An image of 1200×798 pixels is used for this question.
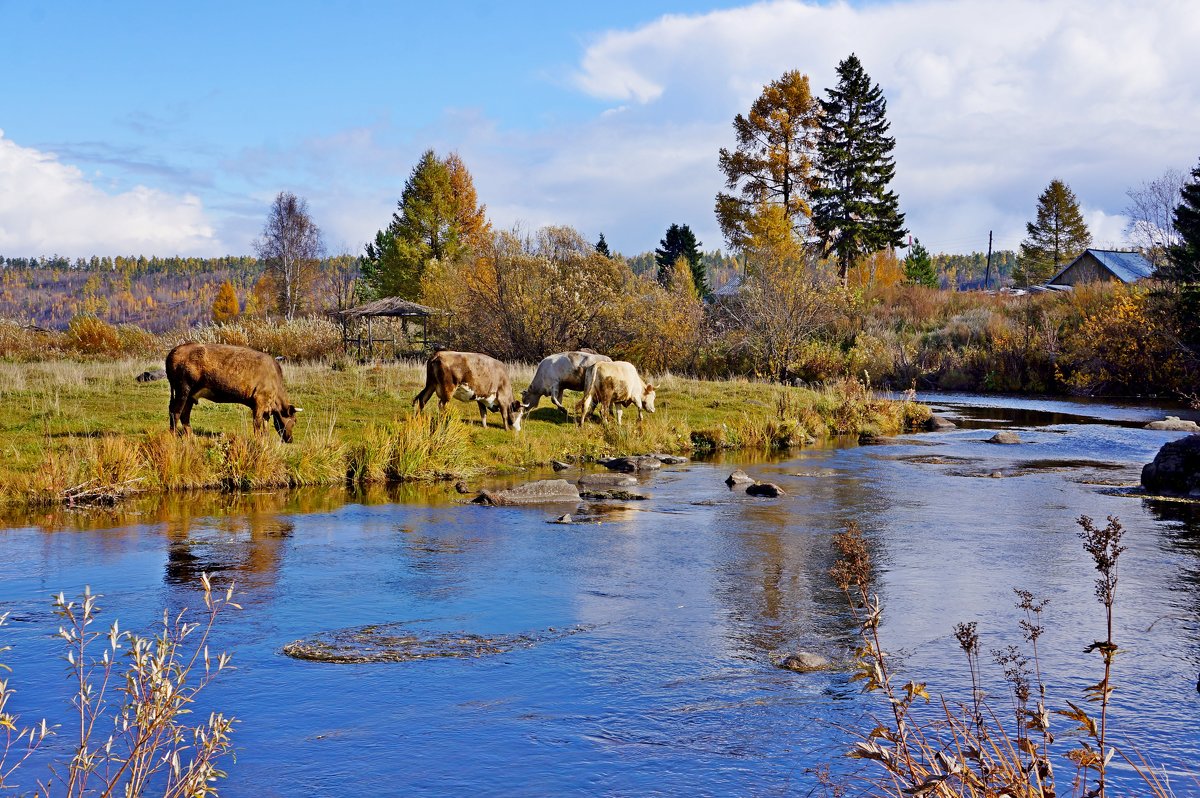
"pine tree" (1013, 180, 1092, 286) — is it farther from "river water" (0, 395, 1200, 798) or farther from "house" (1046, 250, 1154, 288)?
"river water" (0, 395, 1200, 798)

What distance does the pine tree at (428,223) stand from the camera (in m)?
65.5

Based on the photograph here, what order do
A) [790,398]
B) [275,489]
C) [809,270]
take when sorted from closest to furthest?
[275,489] < [790,398] < [809,270]

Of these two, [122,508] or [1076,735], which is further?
[122,508]

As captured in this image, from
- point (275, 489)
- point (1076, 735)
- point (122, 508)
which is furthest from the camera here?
point (275, 489)

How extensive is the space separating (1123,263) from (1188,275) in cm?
3384

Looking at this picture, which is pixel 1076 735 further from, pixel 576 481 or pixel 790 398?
pixel 790 398

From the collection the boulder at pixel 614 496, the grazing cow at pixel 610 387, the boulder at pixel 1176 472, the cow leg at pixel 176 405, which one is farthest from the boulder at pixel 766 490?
the cow leg at pixel 176 405

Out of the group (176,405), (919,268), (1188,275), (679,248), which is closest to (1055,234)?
(919,268)

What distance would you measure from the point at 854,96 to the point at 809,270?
20.3 m

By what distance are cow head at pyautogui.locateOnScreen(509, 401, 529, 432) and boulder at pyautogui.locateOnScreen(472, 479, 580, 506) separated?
16.0 ft

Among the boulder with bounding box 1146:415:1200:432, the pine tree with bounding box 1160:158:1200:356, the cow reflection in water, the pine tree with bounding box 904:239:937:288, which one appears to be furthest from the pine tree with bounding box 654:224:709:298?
the cow reflection in water

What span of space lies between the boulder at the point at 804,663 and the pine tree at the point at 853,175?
5572 cm

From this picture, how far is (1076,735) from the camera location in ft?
24.5

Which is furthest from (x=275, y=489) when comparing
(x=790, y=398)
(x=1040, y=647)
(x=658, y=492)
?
(x=790, y=398)
